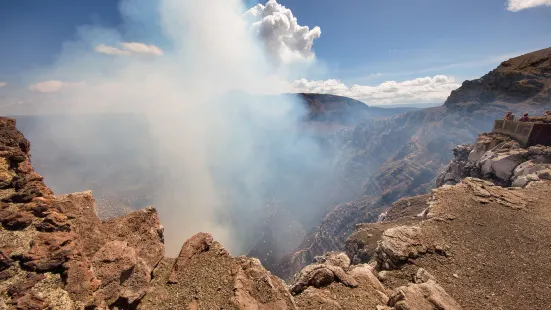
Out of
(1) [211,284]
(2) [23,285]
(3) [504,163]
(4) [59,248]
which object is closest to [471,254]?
(1) [211,284]

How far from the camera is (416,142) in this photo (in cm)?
14138

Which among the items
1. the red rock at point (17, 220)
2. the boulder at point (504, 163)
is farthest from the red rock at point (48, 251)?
the boulder at point (504, 163)

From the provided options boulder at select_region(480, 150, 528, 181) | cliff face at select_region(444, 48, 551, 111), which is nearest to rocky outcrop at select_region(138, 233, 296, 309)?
boulder at select_region(480, 150, 528, 181)

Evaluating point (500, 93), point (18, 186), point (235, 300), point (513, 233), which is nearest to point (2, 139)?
point (18, 186)

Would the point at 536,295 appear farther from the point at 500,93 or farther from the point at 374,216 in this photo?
the point at 500,93

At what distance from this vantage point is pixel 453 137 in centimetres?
11419

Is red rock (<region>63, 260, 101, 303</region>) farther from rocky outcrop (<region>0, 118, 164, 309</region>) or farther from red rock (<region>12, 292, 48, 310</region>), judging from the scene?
red rock (<region>12, 292, 48, 310</region>)

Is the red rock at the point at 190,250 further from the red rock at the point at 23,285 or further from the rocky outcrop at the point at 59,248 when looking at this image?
the red rock at the point at 23,285

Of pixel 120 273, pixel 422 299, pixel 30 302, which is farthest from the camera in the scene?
pixel 422 299

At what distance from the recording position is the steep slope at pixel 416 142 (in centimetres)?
8173

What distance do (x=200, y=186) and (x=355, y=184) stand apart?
99.0m

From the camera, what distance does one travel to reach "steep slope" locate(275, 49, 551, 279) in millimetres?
81731

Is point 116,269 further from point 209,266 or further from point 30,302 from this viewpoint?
point 209,266

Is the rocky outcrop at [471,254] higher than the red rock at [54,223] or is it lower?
lower
